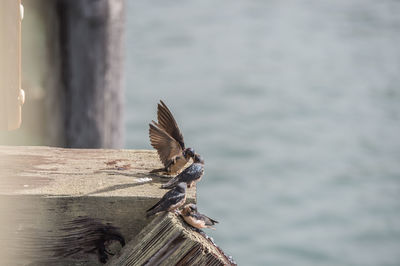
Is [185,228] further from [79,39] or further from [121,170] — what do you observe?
[79,39]

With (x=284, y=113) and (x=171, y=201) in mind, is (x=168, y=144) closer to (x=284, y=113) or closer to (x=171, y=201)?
(x=171, y=201)

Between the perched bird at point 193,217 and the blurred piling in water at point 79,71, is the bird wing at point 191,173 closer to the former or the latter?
the perched bird at point 193,217

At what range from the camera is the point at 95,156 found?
1.85 meters

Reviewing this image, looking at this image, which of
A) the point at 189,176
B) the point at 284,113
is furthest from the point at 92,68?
the point at 284,113

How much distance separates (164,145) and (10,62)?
42 centimetres

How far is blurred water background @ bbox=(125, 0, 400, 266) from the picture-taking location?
30.3ft

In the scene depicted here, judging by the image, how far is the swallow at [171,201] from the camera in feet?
4.91

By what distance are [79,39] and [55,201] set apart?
3.06m

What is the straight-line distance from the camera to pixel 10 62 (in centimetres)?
170

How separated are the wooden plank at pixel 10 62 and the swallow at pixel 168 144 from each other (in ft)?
1.13

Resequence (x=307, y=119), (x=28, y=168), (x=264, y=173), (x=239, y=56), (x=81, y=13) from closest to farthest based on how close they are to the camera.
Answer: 1. (x=28, y=168)
2. (x=81, y=13)
3. (x=264, y=173)
4. (x=307, y=119)
5. (x=239, y=56)

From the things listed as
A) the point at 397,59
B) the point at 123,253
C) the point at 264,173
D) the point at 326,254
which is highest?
Answer: the point at 397,59

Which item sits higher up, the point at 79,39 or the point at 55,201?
the point at 79,39

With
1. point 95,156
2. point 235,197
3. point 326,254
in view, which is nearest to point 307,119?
point 235,197
